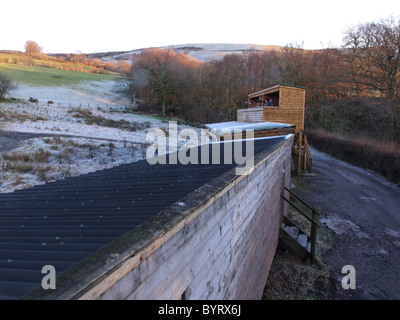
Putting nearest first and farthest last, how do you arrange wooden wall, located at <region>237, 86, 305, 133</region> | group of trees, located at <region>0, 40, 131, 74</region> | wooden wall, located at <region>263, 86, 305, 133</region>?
1. wooden wall, located at <region>237, 86, 305, 133</region>
2. wooden wall, located at <region>263, 86, 305, 133</region>
3. group of trees, located at <region>0, 40, 131, 74</region>

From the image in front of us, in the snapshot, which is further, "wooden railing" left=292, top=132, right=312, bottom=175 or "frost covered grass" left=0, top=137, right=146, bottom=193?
"wooden railing" left=292, top=132, right=312, bottom=175

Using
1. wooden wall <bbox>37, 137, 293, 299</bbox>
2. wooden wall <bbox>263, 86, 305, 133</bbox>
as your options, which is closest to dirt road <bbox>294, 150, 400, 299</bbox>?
wooden wall <bbox>37, 137, 293, 299</bbox>

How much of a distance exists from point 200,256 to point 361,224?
10.9 m

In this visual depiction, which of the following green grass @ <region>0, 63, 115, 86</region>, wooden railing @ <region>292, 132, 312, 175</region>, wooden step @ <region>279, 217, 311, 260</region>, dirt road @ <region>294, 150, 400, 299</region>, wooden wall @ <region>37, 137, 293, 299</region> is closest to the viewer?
wooden wall @ <region>37, 137, 293, 299</region>

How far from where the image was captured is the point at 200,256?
2.75m

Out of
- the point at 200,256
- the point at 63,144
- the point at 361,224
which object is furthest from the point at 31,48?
the point at 200,256

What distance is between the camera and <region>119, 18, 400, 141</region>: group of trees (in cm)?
2964

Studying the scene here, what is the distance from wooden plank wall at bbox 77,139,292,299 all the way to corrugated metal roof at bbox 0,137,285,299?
0.49 meters

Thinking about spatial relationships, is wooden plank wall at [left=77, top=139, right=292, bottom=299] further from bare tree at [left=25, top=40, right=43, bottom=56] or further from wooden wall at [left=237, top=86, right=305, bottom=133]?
bare tree at [left=25, top=40, right=43, bottom=56]

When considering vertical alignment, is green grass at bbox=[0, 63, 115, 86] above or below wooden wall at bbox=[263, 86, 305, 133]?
above

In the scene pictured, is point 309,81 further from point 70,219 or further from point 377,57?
point 70,219

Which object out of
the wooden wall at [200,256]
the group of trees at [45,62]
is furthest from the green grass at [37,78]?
the wooden wall at [200,256]
